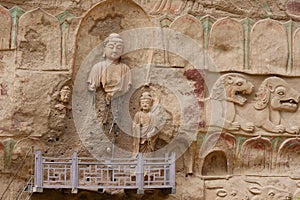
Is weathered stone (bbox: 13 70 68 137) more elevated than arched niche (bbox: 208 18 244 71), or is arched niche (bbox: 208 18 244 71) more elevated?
arched niche (bbox: 208 18 244 71)

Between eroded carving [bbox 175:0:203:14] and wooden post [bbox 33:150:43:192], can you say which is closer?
wooden post [bbox 33:150:43:192]

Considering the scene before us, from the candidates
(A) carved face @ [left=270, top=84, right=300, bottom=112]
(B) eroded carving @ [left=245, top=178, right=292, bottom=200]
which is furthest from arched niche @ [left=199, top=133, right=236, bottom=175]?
(A) carved face @ [left=270, top=84, right=300, bottom=112]

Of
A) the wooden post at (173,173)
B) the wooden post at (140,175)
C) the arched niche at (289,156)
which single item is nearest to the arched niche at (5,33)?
the wooden post at (140,175)

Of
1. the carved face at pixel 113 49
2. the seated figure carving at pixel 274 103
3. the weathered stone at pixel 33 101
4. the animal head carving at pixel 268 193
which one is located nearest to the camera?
the weathered stone at pixel 33 101

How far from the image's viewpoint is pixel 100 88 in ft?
42.1

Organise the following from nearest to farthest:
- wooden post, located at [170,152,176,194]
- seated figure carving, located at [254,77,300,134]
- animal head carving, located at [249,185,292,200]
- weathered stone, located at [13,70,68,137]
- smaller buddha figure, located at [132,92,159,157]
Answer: wooden post, located at [170,152,176,194], weathered stone, located at [13,70,68,137], smaller buddha figure, located at [132,92,159,157], animal head carving, located at [249,185,292,200], seated figure carving, located at [254,77,300,134]

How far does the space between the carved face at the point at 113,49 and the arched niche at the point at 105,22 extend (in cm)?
14

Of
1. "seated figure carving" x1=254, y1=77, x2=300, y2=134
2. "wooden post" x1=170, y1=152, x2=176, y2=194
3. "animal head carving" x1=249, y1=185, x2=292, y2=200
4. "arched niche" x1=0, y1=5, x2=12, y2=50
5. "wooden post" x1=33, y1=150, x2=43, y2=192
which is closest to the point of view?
"wooden post" x1=33, y1=150, x2=43, y2=192

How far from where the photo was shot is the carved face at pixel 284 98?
13.0 m

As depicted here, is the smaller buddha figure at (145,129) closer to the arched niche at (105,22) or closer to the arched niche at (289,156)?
the arched niche at (105,22)

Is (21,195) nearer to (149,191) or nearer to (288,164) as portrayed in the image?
(149,191)

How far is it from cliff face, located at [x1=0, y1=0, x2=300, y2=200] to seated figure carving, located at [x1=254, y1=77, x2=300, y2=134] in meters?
0.01

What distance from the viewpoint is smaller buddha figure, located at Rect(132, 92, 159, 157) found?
41.6 ft

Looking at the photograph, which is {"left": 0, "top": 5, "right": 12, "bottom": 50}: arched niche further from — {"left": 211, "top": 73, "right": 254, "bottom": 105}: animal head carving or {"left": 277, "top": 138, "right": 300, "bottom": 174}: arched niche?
{"left": 277, "top": 138, "right": 300, "bottom": 174}: arched niche
